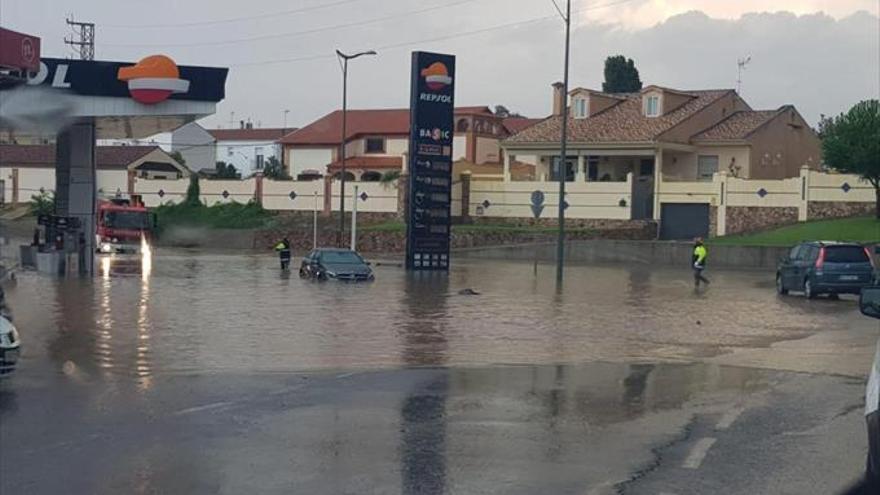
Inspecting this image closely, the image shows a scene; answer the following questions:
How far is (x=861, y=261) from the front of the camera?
32.0m

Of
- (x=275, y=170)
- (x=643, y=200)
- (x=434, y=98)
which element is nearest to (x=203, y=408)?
(x=434, y=98)

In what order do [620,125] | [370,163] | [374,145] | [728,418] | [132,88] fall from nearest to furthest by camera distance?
[728,418], [132,88], [620,125], [370,163], [374,145]

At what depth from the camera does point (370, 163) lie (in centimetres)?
8612

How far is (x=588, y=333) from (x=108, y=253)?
3736cm

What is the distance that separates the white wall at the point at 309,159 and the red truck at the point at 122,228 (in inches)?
1342

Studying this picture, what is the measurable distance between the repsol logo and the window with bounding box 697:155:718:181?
26037 millimetres

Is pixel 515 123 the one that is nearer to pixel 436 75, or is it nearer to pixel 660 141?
pixel 660 141

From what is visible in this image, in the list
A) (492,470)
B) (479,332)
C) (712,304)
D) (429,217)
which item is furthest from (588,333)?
(429,217)

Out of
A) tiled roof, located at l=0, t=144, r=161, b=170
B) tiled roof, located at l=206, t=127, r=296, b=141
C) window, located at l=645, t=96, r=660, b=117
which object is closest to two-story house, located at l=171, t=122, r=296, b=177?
tiled roof, located at l=206, t=127, r=296, b=141

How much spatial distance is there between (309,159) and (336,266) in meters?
56.0

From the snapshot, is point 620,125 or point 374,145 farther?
point 374,145

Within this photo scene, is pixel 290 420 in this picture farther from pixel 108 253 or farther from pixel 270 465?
pixel 108 253

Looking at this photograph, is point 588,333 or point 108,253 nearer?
point 588,333

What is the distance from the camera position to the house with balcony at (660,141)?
65.9 metres
